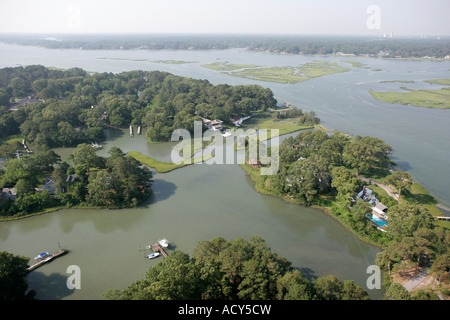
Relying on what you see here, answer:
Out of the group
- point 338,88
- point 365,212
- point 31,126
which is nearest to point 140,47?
point 338,88

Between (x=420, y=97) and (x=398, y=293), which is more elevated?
(x=420, y=97)

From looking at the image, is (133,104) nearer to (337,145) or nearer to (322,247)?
(337,145)

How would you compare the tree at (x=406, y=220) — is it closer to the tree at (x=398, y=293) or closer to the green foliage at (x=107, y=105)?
the tree at (x=398, y=293)

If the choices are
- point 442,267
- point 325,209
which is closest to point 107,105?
point 325,209

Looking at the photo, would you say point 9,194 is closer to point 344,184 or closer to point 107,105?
point 107,105

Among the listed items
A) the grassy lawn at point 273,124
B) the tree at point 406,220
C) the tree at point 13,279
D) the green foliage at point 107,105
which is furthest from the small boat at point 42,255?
the grassy lawn at point 273,124

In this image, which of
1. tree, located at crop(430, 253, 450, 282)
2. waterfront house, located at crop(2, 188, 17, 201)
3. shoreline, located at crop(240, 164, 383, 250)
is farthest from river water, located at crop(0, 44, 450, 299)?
tree, located at crop(430, 253, 450, 282)
